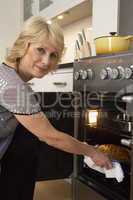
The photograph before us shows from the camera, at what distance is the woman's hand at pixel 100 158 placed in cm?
112

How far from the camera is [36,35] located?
41.3 inches

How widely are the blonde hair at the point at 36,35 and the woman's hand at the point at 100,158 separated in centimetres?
39

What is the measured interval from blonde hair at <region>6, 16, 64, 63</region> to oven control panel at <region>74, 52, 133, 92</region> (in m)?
0.20

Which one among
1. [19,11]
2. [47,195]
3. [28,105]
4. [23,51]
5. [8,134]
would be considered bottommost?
[47,195]

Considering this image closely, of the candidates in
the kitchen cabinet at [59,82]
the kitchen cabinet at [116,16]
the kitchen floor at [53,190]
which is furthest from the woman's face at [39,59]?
the kitchen floor at [53,190]

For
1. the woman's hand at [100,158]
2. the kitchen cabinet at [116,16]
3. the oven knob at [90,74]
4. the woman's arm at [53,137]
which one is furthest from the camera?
the kitchen cabinet at [116,16]

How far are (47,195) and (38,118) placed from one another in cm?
103

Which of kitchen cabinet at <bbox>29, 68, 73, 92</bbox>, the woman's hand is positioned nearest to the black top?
the woman's hand

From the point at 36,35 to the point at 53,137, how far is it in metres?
0.35

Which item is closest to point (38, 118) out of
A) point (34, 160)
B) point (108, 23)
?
point (34, 160)

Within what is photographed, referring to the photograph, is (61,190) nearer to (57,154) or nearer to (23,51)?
(57,154)

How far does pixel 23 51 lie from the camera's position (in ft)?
3.53

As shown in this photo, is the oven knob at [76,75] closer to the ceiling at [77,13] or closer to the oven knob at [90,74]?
the oven knob at [90,74]

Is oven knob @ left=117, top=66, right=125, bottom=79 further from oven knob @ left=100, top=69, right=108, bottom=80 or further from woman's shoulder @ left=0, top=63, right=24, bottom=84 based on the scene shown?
woman's shoulder @ left=0, top=63, right=24, bottom=84
